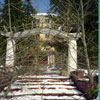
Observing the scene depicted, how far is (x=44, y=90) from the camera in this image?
20.1ft

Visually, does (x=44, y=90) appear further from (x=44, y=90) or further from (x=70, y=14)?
(x=70, y=14)

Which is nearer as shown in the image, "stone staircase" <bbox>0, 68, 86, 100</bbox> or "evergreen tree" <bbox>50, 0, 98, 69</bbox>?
"stone staircase" <bbox>0, 68, 86, 100</bbox>

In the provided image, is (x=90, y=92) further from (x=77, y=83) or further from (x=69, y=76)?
(x=69, y=76)

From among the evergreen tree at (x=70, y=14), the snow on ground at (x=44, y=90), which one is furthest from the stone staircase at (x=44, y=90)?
the evergreen tree at (x=70, y=14)

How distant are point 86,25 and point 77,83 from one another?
296 inches

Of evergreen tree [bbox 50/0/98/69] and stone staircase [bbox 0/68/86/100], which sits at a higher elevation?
evergreen tree [bbox 50/0/98/69]

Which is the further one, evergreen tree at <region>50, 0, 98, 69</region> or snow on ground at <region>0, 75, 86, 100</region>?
evergreen tree at <region>50, 0, 98, 69</region>

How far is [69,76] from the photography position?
8.34 m

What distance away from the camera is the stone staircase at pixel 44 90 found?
17.5 ft

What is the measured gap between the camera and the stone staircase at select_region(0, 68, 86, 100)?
5325 millimetres

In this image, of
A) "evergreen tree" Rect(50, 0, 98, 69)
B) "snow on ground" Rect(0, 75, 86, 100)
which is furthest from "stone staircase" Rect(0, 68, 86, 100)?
"evergreen tree" Rect(50, 0, 98, 69)

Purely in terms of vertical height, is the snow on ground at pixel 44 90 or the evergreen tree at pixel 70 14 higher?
the evergreen tree at pixel 70 14

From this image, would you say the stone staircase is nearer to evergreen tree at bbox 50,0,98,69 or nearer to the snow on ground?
the snow on ground

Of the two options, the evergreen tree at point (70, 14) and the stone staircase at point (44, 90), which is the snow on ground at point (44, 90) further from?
the evergreen tree at point (70, 14)
